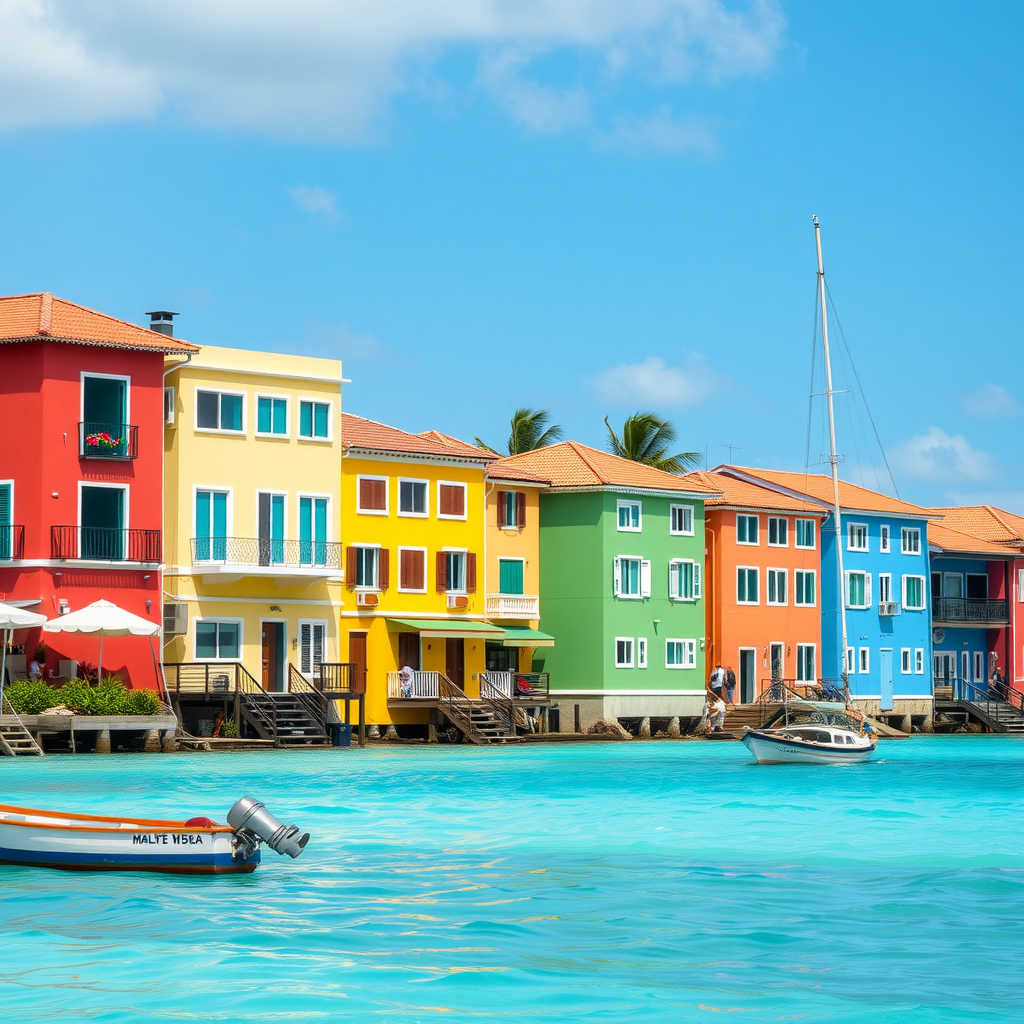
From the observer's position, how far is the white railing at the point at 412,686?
60.5 meters

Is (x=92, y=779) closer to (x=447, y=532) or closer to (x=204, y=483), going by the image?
(x=204, y=483)

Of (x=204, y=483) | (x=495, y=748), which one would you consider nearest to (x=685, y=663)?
(x=495, y=748)

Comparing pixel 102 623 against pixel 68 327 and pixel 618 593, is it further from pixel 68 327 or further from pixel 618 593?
pixel 618 593

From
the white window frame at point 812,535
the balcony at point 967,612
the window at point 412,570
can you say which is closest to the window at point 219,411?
the window at point 412,570

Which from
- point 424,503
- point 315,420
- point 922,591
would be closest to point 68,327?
point 315,420

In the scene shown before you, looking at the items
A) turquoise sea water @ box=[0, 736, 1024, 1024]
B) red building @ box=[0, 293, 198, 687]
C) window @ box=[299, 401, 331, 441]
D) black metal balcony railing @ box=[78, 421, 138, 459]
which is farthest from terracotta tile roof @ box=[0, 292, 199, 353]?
turquoise sea water @ box=[0, 736, 1024, 1024]

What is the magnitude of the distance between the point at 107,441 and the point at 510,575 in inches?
769

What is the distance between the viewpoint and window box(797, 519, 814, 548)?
78.1 metres

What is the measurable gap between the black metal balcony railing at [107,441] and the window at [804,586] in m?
34.8

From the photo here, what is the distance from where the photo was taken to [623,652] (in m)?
68.8

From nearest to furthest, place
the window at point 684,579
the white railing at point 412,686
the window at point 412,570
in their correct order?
the white railing at point 412,686, the window at point 412,570, the window at point 684,579

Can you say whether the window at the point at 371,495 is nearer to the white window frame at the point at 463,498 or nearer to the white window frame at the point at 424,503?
the white window frame at the point at 424,503

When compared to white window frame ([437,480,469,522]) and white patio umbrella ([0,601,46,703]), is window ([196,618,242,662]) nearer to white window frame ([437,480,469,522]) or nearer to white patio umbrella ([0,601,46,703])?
white patio umbrella ([0,601,46,703])

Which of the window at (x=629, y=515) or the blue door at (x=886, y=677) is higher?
the window at (x=629, y=515)
